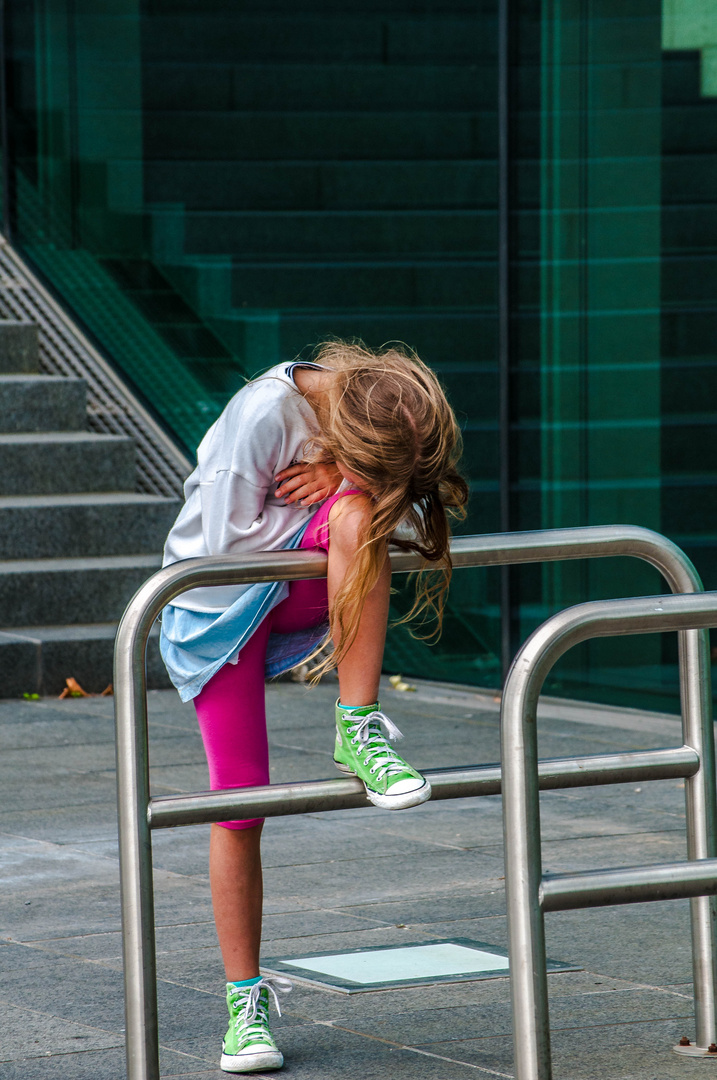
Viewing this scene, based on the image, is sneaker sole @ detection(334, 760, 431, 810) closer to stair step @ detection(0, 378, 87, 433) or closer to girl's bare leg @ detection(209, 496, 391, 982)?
girl's bare leg @ detection(209, 496, 391, 982)

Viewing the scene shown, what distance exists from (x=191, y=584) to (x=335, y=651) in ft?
1.04

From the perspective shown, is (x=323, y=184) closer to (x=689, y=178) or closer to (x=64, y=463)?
(x=64, y=463)

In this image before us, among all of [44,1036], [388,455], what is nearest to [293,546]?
[388,455]

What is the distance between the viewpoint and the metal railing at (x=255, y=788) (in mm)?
2924

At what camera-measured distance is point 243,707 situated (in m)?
3.27

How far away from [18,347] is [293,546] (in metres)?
6.25

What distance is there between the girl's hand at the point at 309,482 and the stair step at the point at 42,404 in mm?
5783

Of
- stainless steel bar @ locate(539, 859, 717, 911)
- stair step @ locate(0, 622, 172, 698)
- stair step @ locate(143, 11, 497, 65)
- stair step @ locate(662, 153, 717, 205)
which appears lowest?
stair step @ locate(0, 622, 172, 698)

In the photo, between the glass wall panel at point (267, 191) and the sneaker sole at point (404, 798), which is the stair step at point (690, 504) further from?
the sneaker sole at point (404, 798)

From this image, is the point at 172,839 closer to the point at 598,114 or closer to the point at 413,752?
the point at 413,752

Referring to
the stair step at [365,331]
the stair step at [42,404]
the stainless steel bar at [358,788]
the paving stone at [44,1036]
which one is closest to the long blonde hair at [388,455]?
the stainless steel bar at [358,788]

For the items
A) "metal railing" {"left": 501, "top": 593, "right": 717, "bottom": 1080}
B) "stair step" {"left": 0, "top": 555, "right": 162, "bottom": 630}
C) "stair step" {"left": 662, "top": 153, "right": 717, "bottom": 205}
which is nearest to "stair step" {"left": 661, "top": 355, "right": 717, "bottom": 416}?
"stair step" {"left": 662, "top": 153, "right": 717, "bottom": 205}

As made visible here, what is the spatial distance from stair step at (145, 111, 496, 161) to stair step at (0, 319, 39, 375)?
111 cm

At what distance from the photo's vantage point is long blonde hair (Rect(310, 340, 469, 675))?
10.1ft
